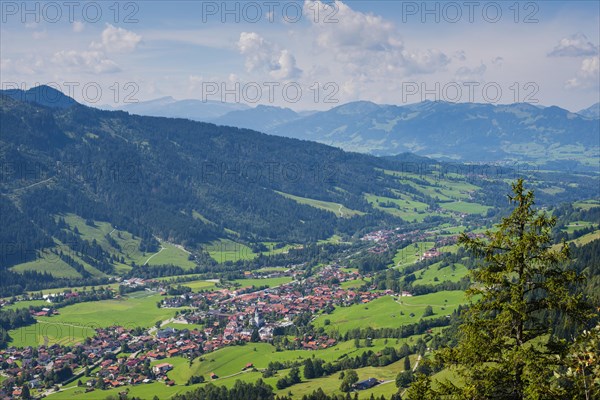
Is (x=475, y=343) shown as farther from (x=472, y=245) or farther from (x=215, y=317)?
(x=215, y=317)

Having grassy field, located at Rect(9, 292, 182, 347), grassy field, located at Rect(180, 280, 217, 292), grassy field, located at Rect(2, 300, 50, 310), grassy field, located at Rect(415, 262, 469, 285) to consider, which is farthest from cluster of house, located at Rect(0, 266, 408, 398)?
grassy field, located at Rect(415, 262, 469, 285)

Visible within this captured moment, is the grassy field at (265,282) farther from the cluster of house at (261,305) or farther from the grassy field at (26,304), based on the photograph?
the grassy field at (26,304)

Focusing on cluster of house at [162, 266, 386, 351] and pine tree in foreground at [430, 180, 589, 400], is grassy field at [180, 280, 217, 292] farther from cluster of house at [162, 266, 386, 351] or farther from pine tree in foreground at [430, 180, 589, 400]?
pine tree in foreground at [430, 180, 589, 400]

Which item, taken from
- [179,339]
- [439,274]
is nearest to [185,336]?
[179,339]

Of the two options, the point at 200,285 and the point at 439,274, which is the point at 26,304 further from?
the point at 439,274

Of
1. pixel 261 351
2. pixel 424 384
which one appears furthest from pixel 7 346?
pixel 424 384
